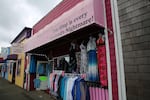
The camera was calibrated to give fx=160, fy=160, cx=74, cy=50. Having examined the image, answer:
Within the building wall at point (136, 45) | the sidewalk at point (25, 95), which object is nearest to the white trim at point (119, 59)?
the building wall at point (136, 45)

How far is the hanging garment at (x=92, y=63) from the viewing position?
4.23 m

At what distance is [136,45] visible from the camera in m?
4.02

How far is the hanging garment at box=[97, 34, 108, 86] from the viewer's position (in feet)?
12.6

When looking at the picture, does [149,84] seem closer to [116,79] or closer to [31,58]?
[116,79]

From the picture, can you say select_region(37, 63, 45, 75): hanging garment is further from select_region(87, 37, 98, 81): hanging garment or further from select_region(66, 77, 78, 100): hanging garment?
select_region(87, 37, 98, 81): hanging garment

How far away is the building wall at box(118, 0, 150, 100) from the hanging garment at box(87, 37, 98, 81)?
0.81 meters

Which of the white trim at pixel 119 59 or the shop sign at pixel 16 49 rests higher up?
the shop sign at pixel 16 49

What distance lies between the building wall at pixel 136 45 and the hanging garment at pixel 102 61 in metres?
0.74

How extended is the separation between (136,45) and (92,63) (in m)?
1.21

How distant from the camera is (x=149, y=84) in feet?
12.0

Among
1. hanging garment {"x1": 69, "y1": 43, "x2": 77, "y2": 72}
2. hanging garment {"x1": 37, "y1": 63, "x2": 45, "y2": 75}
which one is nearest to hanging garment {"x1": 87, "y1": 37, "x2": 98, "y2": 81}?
hanging garment {"x1": 69, "y1": 43, "x2": 77, "y2": 72}

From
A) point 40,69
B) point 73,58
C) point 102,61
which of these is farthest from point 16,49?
point 102,61

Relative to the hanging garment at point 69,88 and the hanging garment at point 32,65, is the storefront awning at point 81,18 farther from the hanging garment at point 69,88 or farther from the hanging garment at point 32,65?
the hanging garment at point 32,65

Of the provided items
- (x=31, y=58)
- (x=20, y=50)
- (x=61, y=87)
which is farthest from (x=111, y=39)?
(x=20, y=50)
